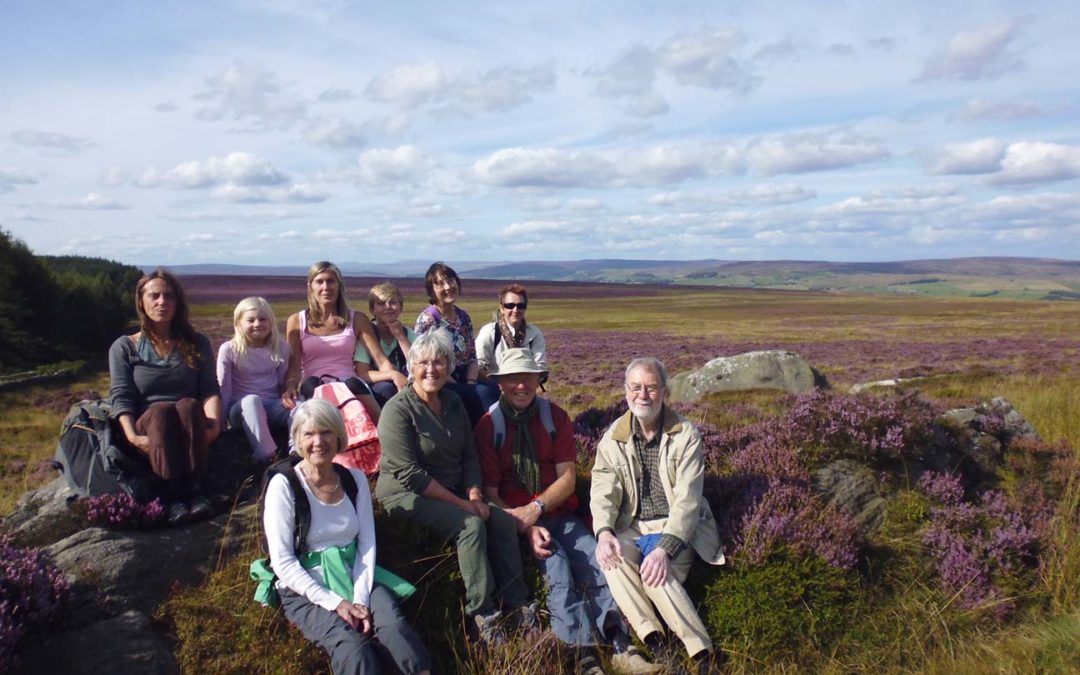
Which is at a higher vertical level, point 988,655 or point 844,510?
point 844,510

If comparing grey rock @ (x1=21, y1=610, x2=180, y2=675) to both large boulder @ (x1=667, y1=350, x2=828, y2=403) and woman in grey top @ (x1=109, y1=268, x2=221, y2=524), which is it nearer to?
woman in grey top @ (x1=109, y1=268, x2=221, y2=524)

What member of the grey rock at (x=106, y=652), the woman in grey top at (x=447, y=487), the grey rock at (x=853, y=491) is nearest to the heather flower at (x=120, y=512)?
the grey rock at (x=106, y=652)

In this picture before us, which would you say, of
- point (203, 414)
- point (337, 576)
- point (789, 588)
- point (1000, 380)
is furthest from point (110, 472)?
point (1000, 380)

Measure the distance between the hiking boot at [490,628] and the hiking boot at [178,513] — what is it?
2.44m

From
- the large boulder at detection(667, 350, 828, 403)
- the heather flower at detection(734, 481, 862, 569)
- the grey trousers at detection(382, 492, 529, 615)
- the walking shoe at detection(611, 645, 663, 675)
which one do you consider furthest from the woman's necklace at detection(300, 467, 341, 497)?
the large boulder at detection(667, 350, 828, 403)

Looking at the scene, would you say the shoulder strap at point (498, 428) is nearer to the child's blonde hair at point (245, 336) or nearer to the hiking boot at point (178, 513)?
the child's blonde hair at point (245, 336)

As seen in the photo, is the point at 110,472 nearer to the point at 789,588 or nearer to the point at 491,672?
the point at 491,672

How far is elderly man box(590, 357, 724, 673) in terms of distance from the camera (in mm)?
4863

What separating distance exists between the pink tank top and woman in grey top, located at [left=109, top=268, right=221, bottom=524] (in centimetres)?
104

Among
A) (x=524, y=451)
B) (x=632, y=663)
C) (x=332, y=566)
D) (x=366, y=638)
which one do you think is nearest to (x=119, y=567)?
(x=332, y=566)

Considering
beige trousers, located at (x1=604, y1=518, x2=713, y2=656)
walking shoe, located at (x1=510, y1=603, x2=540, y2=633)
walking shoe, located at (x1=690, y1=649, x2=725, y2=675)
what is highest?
beige trousers, located at (x1=604, y1=518, x2=713, y2=656)

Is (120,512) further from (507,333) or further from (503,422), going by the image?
(507,333)

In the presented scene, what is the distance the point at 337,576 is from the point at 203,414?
6.51 feet

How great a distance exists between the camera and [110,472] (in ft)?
17.5
